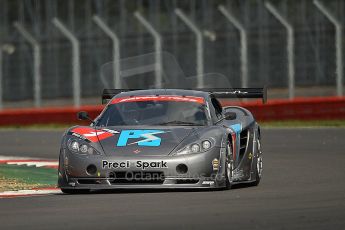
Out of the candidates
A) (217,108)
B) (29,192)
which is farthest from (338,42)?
(29,192)

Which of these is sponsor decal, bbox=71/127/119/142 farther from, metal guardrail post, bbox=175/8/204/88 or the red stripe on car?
metal guardrail post, bbox=175/8/204/88

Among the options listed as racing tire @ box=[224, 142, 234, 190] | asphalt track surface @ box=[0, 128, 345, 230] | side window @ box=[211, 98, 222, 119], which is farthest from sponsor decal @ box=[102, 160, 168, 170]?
side window @ box=[211, 98, 222, 119]

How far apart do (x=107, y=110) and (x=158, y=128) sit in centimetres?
102

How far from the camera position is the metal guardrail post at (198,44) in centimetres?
3284

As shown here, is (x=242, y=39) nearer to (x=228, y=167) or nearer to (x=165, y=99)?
(x=165, y=99)

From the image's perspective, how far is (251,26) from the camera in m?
34.5

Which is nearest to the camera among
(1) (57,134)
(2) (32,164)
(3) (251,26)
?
(2) (32,164)

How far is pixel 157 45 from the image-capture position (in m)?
33.8

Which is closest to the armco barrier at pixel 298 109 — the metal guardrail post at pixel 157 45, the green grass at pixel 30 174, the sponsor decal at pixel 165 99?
the metal guardrail post at pixel 157 45

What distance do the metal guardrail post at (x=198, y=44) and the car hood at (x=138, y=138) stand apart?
62.1 feet

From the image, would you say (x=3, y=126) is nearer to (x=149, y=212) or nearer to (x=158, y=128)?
(x=158, y=128)

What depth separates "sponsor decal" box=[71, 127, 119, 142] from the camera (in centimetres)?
1372

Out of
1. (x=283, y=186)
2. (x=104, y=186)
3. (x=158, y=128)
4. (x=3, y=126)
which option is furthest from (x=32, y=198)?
(x=3, y=126)

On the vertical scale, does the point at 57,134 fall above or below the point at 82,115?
below
